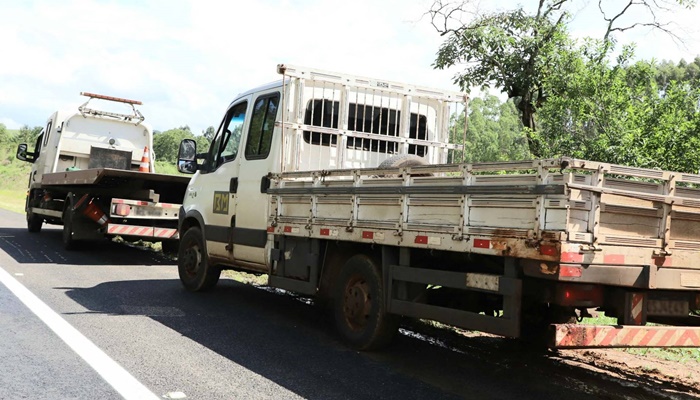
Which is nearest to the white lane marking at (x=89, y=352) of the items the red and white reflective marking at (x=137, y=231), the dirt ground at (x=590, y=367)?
the dirt ground at (x=590, y=367)

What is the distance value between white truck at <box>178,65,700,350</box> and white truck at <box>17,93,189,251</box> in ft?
11.8

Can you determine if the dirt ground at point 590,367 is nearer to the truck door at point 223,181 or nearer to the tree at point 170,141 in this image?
the truck door at point 223,181

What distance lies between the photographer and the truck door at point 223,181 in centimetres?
846

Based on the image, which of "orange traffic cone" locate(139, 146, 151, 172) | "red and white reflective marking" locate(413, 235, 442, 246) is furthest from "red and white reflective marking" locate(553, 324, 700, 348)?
"orange traffic cone" locate(139, 146, 151, 172)

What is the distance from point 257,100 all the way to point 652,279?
5.08 meters

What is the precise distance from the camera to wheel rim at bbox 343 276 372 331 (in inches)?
250

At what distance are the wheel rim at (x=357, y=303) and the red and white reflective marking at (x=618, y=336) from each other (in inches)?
82.4

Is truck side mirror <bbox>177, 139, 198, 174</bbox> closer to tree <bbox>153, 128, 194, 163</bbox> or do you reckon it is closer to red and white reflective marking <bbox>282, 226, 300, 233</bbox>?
red and white reflective marking <bbox>282, 226, 300, 233</bbox>

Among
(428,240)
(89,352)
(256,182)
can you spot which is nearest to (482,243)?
(428,240)

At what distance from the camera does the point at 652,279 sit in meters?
4.82

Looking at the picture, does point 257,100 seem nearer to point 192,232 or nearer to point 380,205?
point 192,232

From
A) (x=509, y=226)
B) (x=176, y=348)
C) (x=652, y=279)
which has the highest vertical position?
(x=509, y=226)

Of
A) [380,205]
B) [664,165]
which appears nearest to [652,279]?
[380,205]

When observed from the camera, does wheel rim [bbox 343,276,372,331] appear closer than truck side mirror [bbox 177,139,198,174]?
Yes
